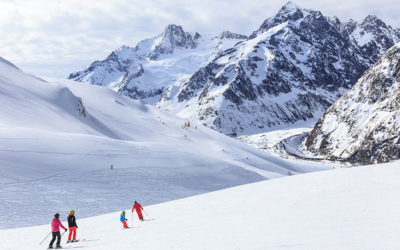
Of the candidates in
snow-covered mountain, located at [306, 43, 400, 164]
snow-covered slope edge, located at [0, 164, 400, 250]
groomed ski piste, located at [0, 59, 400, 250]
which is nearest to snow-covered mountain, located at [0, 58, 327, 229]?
groomed ski piste, located at [0, 59, 400, 250]

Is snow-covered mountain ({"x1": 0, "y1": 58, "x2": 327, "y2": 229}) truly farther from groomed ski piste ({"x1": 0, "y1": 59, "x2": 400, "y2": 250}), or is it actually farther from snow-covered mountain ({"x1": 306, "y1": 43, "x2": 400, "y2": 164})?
snow-covered mountain ({"x1": 306, "y1": 43, "x2": 400, "y2": 164})

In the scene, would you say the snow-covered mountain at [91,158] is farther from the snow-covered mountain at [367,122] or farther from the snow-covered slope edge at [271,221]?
the snow-covered mountain at [367,122]

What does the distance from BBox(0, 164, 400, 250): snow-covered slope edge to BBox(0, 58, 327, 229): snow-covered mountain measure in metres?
2.94

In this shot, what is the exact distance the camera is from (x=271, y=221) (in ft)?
52.9

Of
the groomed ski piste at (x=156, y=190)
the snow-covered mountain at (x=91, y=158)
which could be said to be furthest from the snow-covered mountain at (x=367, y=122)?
the groomed ski piste at (x=156, y=190)

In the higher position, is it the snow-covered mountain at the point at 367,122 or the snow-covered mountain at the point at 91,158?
the snow-covered mountain at the point at 367,122

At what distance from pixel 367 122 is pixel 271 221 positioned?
164724mm

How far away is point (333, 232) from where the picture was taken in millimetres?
13414

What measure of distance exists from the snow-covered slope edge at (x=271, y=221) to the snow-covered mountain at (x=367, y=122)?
131407 mm

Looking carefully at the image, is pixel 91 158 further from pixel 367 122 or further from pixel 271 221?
pixel 367 122

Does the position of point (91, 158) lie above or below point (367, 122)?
below

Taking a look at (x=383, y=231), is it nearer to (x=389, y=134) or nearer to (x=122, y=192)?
(x=122, y=192)

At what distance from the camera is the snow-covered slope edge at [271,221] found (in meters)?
12.8

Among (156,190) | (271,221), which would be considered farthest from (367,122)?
(271,221)
